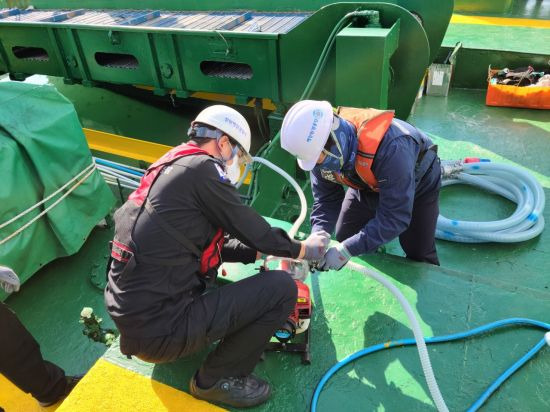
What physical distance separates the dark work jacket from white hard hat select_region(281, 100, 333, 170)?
1.68 ft

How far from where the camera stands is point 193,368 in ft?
7.78

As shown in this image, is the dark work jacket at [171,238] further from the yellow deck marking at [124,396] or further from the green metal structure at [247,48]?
the green metal structure at [247,48]

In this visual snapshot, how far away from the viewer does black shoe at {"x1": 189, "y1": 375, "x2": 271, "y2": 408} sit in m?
2.13

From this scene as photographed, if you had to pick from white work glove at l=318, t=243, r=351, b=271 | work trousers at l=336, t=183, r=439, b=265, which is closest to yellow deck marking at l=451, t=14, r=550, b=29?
work trousers at l=336, t=183, r=439, b=265

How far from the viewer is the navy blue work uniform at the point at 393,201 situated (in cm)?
243

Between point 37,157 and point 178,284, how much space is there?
6.48 ft

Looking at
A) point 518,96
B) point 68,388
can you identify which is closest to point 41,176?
point 68,388

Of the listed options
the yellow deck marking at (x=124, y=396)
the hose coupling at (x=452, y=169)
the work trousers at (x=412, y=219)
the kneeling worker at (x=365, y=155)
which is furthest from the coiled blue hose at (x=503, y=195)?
the yellow deck marking at (x=124, y=396)

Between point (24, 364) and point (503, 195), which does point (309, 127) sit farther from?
point (503, 195)

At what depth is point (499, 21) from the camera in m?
7.56

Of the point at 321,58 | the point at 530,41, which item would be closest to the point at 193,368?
the point at 321,58

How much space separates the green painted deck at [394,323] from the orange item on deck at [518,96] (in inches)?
67.9

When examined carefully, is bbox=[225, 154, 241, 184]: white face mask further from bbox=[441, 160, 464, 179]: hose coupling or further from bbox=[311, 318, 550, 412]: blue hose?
bbox=[441, 160, 464, 179]: hose coupling

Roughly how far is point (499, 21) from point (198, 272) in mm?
7746
